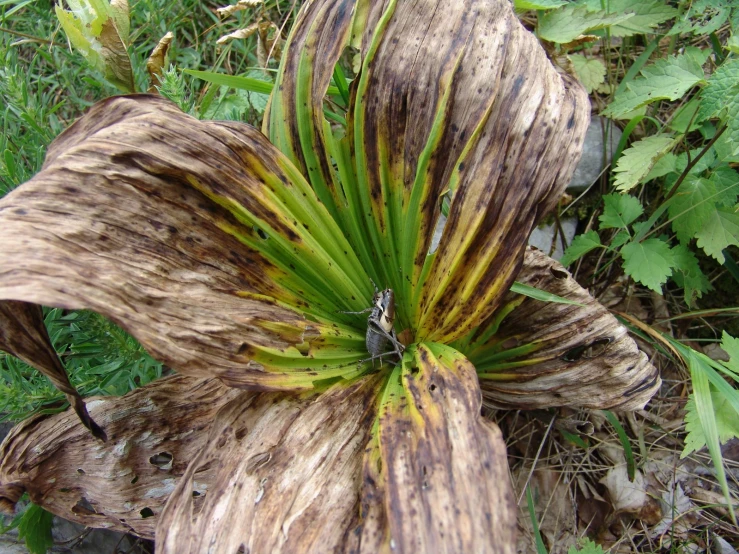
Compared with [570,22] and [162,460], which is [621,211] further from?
[162,460]

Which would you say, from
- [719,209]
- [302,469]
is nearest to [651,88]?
[719,209]

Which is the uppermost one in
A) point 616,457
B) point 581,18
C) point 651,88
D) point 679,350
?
point 581,18

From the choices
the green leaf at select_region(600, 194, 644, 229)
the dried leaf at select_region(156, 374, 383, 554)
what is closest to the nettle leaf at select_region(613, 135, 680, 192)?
the green leaf at select_region(600, 194, 644, 229)

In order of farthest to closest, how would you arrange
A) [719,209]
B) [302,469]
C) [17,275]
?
[719,209] < [302,469] < [17,275]

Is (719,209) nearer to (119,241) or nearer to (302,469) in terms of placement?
(302,469)

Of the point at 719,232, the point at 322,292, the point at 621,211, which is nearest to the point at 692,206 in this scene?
the point at 719,232

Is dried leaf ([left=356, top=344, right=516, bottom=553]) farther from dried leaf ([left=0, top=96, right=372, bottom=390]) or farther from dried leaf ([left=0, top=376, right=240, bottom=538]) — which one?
dried leaf ([left=0, top=376, right=240, bottom=538])
